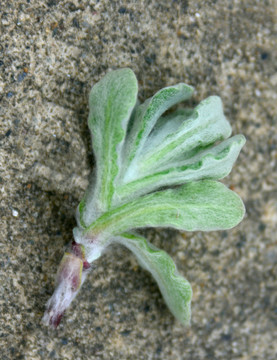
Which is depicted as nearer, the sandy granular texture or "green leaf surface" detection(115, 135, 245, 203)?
"green leaf surface" detection(115, 135, 245, 203)

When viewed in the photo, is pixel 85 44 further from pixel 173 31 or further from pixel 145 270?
pixel 145 270

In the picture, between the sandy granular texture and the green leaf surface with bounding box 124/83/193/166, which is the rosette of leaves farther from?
the sandy granular texture

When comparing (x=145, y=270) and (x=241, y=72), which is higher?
(x=241, y=72)

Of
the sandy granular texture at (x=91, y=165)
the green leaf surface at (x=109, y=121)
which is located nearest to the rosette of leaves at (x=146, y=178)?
the green leaf surface at (x=109, y=121)

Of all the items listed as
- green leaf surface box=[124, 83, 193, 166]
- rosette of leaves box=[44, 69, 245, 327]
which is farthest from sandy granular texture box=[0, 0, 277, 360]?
green leaf surface box=[124, 83, 193, 166]

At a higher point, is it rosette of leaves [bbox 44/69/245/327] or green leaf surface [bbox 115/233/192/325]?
rosette of leaves [bbox 44/69/245/327]

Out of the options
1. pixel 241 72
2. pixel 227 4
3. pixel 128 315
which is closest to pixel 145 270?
pixel 128 315

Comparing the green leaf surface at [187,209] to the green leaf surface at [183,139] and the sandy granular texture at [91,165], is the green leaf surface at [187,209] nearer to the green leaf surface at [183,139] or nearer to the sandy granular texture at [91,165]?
the green leaf surface at [183,139]
